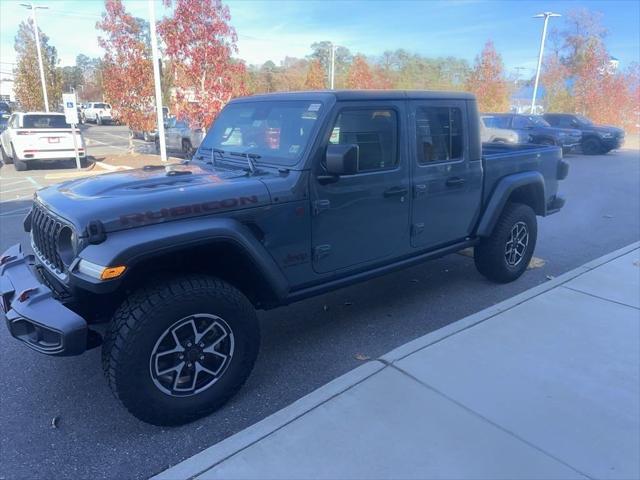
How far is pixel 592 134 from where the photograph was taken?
63.0 feet

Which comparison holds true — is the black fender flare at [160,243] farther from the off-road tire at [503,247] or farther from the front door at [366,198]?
the off-road tire at [503,247]

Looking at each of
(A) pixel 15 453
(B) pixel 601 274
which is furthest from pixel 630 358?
(A) pixel 15 453

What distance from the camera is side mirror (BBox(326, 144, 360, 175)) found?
10.1ft

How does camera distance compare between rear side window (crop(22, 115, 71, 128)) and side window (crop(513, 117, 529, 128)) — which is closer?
rear side window (crop(22, 115, 71, 128))

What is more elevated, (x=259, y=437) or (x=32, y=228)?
(x=32, y=228)

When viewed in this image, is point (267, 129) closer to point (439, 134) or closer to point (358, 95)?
point (358, 95)

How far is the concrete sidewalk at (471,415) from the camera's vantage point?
2.38 metres

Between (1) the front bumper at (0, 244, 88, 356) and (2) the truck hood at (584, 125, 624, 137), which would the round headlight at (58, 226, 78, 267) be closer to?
Result: (1) the front bumper at (0, 244, 88, 356)

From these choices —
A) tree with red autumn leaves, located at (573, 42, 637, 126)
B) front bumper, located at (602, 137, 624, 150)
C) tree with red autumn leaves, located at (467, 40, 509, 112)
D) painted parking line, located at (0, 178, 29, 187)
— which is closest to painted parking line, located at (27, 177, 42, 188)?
painted parking line, located at (0, 178, 29, 187)

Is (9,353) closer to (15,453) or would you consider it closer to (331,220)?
(15,453)

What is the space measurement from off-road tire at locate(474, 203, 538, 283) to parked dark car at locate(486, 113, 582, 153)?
46.9 feet

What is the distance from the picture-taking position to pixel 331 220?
3340 mm

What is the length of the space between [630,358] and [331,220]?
241 cm

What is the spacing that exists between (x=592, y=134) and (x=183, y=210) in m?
20.8
